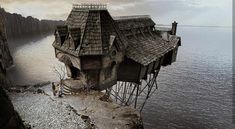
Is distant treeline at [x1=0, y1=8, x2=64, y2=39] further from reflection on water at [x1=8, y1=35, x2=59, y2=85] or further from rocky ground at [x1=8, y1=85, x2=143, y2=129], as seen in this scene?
rocky ground at [x1=8, y1=85, x2=143, y2=129]

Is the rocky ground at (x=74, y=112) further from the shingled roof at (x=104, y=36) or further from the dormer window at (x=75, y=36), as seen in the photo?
the dormer window at (x=75, y=36)

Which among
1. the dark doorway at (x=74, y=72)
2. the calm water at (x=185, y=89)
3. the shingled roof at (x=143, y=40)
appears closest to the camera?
the dark doorway at (x=74, y=72)

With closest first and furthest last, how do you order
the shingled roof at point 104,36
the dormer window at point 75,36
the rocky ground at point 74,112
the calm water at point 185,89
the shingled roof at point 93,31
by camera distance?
1. the rocky ground at point 74,112
2. the shingled roof at point 93,31
3. the shingled roof at point 104,36
4. the dormer window at point 75,36
5. the calm water at point 185,89

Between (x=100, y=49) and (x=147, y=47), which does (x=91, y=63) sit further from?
(x=147, y=47)

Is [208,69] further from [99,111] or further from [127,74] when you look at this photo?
[99,111]

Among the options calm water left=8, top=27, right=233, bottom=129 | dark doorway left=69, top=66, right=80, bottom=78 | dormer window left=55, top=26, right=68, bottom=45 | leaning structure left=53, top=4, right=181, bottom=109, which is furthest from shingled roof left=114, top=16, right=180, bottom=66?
calm water left=8, top=27, right=233, bottom=129

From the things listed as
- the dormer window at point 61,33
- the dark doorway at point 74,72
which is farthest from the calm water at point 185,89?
the dormer window at point 61,33

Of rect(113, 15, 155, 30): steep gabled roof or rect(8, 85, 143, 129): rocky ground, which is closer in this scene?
rect(8, 85, 143, 129): rocky ground
